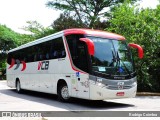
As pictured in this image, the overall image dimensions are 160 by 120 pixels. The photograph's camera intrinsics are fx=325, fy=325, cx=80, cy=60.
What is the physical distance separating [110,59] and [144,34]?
7319 millimetres

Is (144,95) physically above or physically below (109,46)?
below

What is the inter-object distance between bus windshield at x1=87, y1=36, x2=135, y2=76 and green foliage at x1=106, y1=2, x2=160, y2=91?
612 centimetres

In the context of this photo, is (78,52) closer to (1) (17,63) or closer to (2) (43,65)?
(2) (43,65)

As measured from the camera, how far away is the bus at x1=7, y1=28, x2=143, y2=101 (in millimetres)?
12516

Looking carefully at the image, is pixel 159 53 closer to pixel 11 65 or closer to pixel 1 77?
pixel 11 65

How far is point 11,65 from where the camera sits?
23.2 metres

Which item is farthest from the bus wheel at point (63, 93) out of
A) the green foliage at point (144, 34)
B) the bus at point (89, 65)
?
the green foliage at point (144, 34)

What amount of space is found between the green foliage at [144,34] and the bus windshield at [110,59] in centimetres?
612

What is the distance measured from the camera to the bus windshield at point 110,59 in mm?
12648

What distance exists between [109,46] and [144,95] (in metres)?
6.08

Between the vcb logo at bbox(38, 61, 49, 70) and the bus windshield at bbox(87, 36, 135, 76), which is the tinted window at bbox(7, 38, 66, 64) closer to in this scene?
the vcb logo at bbox(38, 61, 49, 70)

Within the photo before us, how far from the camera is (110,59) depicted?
42.5 ft

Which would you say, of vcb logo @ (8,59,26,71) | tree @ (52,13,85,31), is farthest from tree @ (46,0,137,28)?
vcb logo @ (8,59,26,71)

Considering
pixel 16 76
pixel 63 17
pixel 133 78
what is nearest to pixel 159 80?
pixel 133 78
